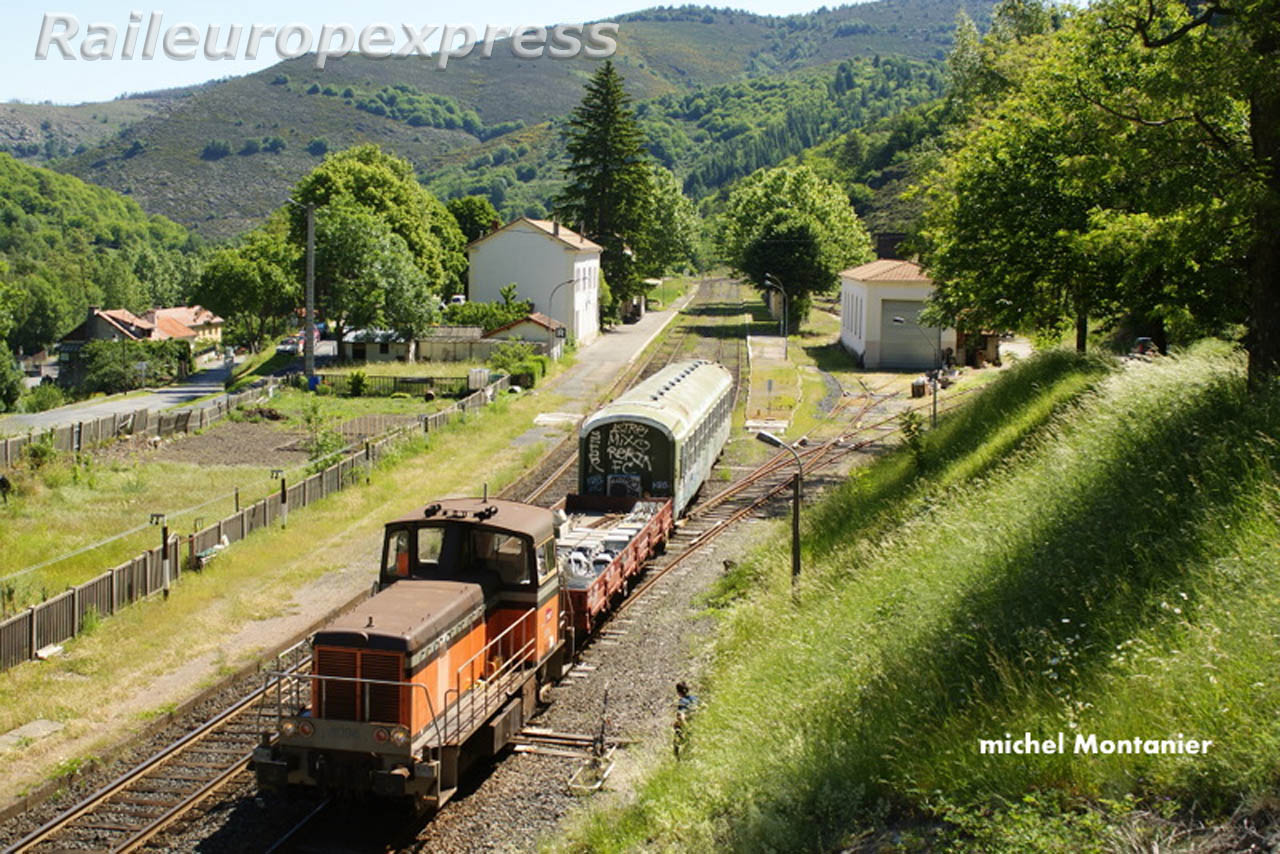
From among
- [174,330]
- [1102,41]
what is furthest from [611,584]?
[174,330]

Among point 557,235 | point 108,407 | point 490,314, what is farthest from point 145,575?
point 557,235

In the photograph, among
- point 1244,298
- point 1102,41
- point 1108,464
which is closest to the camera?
point 1108,464

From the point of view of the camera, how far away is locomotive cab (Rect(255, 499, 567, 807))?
12148 millimetres

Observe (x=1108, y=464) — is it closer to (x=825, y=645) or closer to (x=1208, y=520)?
(x=1208, y=520)

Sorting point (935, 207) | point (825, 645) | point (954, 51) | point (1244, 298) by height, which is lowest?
point (825, 645)

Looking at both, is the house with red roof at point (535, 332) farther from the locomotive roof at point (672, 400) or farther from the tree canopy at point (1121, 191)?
the tree canopy at point (1121, 191)

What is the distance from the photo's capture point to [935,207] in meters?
36.9

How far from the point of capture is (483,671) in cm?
1430

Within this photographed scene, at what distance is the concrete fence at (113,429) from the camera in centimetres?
3472

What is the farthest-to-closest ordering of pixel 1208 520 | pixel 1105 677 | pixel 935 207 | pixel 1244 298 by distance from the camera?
1. pixel 935 207
2. pixel 1244 298
3. pixel 1208 520
4. pixel 1105 677

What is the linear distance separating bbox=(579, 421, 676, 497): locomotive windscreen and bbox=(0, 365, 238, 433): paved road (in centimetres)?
2625

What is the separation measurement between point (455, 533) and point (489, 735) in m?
2.64

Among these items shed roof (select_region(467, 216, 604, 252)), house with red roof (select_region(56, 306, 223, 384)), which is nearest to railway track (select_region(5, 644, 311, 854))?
shed roof (select_region(467, 216, 604, 252))

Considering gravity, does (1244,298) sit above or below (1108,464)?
above
